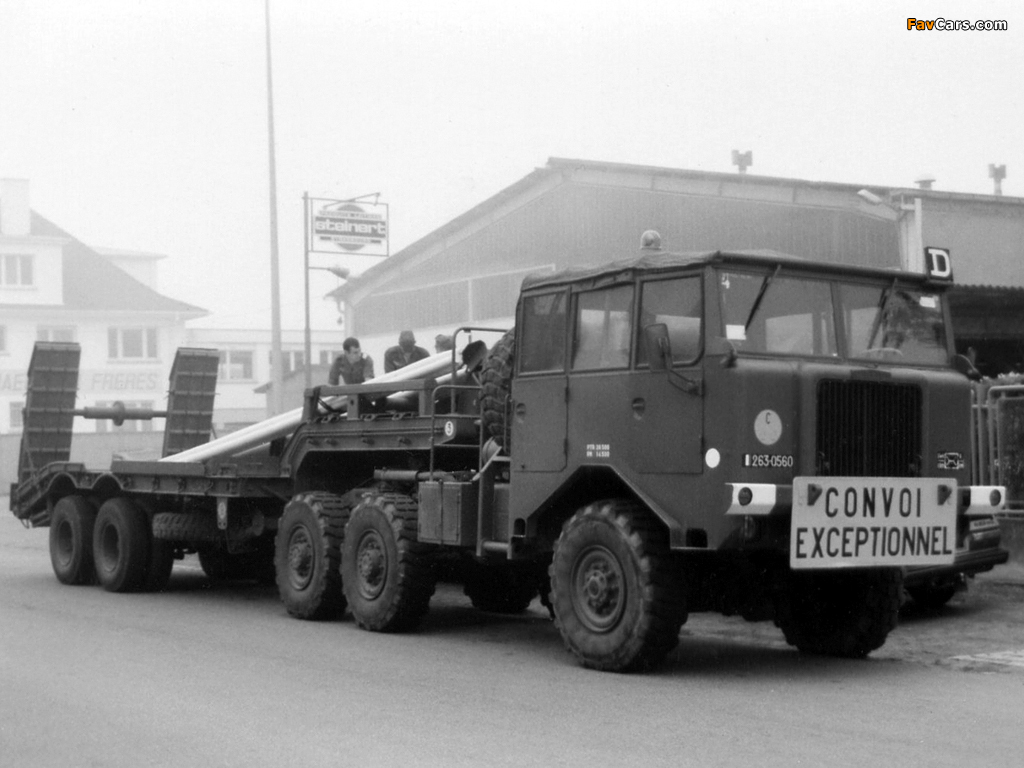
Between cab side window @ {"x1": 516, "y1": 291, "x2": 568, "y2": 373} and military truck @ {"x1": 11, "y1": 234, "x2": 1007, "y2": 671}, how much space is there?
0.02 metres

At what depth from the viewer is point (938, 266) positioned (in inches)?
405

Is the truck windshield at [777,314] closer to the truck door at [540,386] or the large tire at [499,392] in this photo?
the truck door at [540,386]

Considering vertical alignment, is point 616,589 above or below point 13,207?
below

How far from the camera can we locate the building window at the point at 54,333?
66062 millimetres

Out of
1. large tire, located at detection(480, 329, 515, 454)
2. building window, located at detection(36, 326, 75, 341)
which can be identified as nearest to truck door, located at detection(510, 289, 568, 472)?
large tire, located at detection(480, 329, 515, 454)

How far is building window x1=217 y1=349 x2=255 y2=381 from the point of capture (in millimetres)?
72375

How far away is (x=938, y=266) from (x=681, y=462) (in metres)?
2.42

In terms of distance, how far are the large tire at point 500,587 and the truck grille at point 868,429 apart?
12.0 ft

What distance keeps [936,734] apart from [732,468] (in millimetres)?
2051

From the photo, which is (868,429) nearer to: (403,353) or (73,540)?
(403,353)


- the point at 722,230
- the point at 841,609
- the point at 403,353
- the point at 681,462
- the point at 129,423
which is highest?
the point at 722,230

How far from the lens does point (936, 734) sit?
24.4 ft

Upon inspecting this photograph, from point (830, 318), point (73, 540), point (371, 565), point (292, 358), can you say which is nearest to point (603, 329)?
point (830, 318)

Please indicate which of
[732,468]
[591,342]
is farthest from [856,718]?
[591,342]
